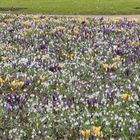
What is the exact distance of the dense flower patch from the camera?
29.3 ft

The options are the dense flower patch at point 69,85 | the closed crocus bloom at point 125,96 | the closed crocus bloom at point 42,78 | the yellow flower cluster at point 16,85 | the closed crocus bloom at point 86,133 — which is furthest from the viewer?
the closed crocus bloom at point 42,78

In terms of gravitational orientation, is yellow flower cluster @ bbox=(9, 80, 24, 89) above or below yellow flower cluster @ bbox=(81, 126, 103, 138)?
above

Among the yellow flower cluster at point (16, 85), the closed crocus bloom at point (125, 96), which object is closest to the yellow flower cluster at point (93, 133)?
the closed crocus bloom at point (125, 96)

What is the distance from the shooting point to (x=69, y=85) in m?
11.6

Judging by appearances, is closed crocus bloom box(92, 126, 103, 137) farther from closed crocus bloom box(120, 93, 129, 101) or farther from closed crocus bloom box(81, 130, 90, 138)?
closed crocus bloom box(120, 93, 129, 101)

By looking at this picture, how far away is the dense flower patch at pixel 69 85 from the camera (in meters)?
→ 8.93

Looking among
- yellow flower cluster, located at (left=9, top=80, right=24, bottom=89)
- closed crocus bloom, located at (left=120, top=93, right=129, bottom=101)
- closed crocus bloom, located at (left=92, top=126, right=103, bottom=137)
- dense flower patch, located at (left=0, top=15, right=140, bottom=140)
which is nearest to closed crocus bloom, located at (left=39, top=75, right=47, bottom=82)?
dense flower patch, located at (left=0, top=15, right=140, bottom=140)

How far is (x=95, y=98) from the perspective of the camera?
10.4 metres

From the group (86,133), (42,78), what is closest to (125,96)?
(86,133)

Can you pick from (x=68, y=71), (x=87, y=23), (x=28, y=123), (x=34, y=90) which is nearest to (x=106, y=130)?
(x=28, y=123)

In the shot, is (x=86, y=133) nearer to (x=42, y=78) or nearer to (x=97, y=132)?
(x=97, y=132)

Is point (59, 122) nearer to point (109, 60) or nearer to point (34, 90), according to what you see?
point (34, 90)

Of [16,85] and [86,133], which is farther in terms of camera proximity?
[16,85]

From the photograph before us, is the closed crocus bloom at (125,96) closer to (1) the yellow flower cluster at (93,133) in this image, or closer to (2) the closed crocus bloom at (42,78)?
(1) the yellow flower cluster at (93,133)
